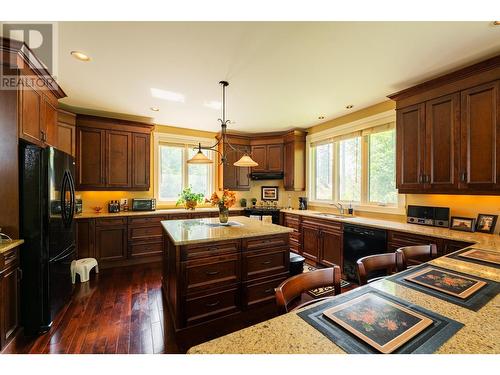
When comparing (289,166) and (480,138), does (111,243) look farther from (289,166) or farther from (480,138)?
(480,138)

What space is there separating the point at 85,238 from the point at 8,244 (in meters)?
1.79

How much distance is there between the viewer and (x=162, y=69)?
250 centimetres

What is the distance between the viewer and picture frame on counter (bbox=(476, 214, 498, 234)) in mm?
2381

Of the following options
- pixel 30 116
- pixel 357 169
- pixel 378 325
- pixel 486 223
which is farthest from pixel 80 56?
pixel 486 223

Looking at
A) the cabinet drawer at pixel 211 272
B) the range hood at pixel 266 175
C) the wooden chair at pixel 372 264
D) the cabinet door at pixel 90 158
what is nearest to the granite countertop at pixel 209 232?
the cabinet drawer at pixel 211 272

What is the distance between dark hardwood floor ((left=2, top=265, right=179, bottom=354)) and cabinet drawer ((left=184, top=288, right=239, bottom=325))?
277mm

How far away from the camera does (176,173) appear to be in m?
5.01

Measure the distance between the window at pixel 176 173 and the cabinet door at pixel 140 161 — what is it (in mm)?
421

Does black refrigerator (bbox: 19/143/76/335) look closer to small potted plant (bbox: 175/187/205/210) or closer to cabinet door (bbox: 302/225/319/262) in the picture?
small potted plant (bbox: 175/187/205/210)

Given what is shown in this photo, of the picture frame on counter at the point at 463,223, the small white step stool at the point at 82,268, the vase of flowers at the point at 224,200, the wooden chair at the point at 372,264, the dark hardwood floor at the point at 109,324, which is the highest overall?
the vase of flowers at the point at 224,200

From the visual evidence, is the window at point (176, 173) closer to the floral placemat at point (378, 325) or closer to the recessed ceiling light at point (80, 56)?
the recessed ceiling light at point (80, 56)

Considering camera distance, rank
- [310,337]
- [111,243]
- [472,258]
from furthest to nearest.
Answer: [111,243] < [472,258] < [310,337]

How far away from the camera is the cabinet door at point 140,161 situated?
13.9 ft

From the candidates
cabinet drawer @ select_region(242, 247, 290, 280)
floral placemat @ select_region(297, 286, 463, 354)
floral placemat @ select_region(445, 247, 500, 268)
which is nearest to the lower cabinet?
cabinet drawer @ select_region(242, 247, 290, 280)
